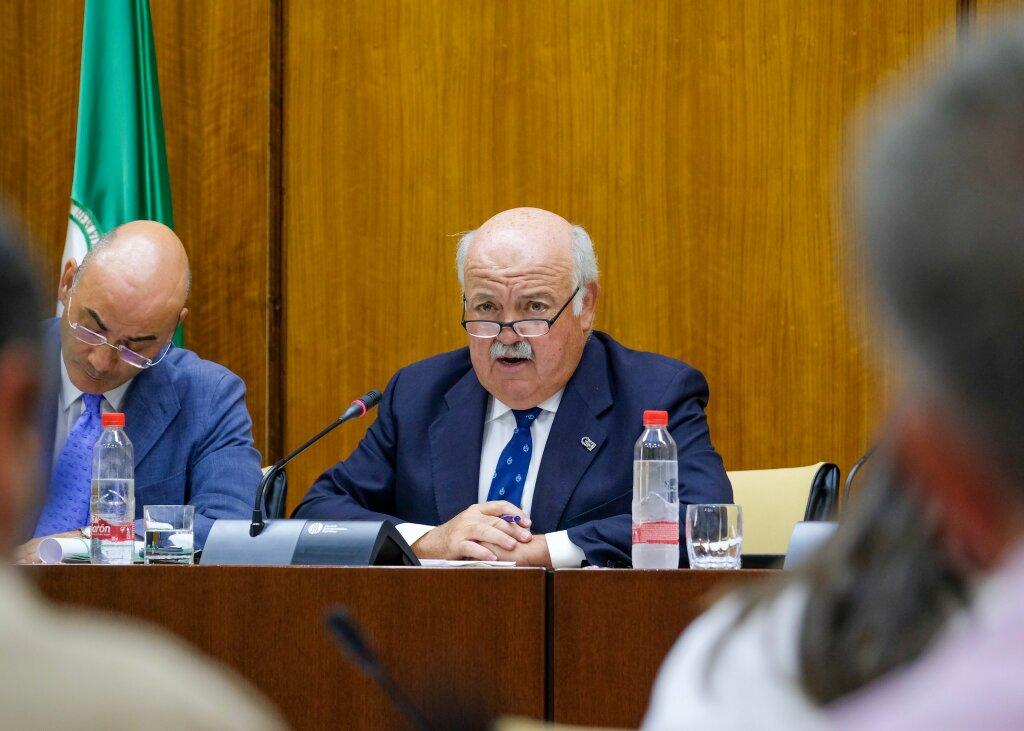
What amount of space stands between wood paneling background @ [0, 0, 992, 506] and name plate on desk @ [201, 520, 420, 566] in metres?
2.05

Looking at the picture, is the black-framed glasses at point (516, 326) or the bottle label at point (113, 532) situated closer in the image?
the bottle label at point (113, 532)

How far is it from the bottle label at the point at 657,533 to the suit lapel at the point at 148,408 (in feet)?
4.37

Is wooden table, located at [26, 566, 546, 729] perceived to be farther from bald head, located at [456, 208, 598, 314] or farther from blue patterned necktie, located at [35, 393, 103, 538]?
bald head, located at [456, 208, 598, 314]

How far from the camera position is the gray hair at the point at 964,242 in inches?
21.7

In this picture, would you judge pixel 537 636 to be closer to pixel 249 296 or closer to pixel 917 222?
pixel 917 222

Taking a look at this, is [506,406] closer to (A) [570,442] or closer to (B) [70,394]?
(A) [570,442]

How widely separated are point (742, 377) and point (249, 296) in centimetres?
168

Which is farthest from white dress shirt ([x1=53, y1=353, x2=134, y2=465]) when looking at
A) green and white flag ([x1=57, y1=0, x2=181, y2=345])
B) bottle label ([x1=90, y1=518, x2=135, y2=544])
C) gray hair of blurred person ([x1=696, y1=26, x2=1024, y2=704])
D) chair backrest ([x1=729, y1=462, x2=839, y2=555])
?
gray hair of blurred person ([x1=696, y1=26, x2=1024, y2=704])

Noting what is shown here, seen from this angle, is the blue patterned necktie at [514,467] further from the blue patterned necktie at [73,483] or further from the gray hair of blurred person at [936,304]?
the gray hair of blurred person at [936,304]

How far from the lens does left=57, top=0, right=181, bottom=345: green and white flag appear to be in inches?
→ 176

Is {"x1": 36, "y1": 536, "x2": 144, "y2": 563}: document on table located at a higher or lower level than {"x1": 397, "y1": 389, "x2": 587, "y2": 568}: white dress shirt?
lower

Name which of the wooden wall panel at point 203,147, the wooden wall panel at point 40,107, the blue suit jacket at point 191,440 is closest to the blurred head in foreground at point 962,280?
the blue suit jacket at point 191,440

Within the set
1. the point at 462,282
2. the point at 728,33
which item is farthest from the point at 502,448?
the point at 728,33

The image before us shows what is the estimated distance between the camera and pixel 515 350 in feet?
11.7
